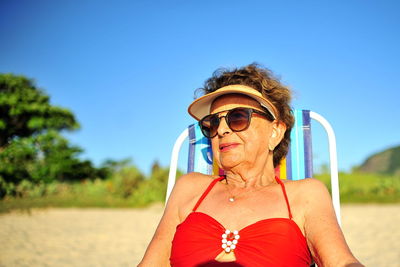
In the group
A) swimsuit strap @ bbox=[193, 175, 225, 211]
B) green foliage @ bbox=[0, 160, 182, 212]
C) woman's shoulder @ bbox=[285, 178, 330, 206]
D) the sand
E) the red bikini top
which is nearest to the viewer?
the red bikini top

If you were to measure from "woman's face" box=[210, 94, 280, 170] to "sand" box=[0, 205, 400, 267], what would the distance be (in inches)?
141

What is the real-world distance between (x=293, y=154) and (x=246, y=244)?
3.17 ft

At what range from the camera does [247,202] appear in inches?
77.0

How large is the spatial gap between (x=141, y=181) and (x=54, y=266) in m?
10.1

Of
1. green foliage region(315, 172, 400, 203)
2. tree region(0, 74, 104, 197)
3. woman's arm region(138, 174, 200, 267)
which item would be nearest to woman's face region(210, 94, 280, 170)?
woman's arm region(138, 174, 200, 267)

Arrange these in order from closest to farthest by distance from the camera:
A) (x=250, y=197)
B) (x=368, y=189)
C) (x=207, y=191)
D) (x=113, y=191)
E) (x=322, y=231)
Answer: (x=322, y=231), (x=250, y=197), (x=207, y=191), (x=368, y=189), (x=113, y=191)

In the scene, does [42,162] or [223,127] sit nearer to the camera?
[223,127]

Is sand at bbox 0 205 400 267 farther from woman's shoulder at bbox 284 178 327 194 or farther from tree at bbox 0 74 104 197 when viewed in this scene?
woman's shoulder at bbox 284 178 327 194

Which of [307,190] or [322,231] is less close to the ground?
[307,190]

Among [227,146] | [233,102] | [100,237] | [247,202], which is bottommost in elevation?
[100,237]

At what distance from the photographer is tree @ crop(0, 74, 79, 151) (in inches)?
522

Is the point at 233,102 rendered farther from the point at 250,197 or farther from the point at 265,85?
the point at 250,197

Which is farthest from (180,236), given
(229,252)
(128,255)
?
(128,255)

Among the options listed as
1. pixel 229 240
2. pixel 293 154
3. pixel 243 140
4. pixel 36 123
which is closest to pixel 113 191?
pixel 36 123
